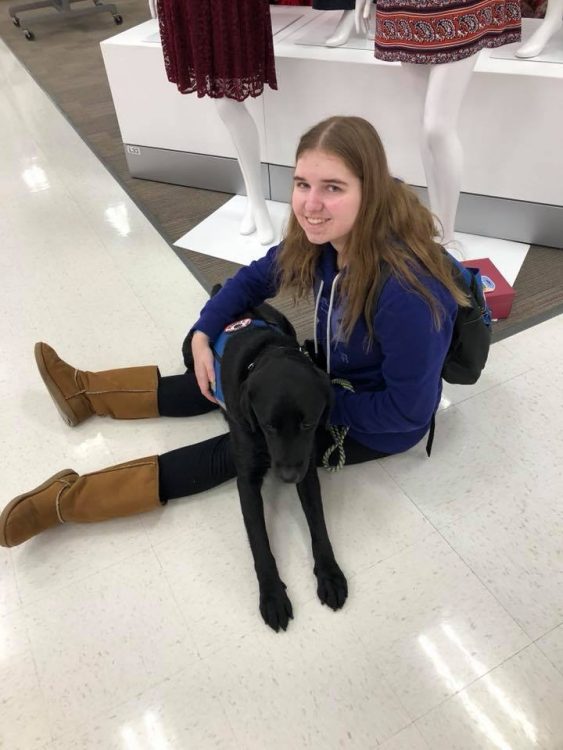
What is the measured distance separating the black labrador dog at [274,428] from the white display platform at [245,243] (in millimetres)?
875

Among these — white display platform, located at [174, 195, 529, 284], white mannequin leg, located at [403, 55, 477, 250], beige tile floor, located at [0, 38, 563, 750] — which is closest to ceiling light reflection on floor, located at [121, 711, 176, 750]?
beige tile floor, located at [0, 38, 563, 750]

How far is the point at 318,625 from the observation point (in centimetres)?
113

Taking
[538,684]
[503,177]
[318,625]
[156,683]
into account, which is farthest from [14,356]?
[503,177]

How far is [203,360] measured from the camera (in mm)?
1293

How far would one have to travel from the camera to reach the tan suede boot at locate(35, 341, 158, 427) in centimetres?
148

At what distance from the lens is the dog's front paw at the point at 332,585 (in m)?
1.14

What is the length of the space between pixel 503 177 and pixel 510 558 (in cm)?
140

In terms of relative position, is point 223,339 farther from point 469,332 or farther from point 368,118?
point 368,118

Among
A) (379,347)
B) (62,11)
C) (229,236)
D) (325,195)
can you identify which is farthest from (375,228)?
(62,11)

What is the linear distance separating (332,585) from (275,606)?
0.41 feet

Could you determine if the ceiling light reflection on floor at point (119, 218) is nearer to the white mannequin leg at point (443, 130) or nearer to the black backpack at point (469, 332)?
the white mannequin leg at point (443, 130)

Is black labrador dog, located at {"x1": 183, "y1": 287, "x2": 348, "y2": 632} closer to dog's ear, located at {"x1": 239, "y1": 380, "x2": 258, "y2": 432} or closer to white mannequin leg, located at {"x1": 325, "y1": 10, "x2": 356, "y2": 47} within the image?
dog's ear, located at {"x1": 239, "y1": 380, "x2": 258, "y2": 432}

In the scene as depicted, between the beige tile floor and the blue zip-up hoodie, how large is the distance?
234 millimetres

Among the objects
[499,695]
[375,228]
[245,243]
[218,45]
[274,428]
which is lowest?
[499,695]
